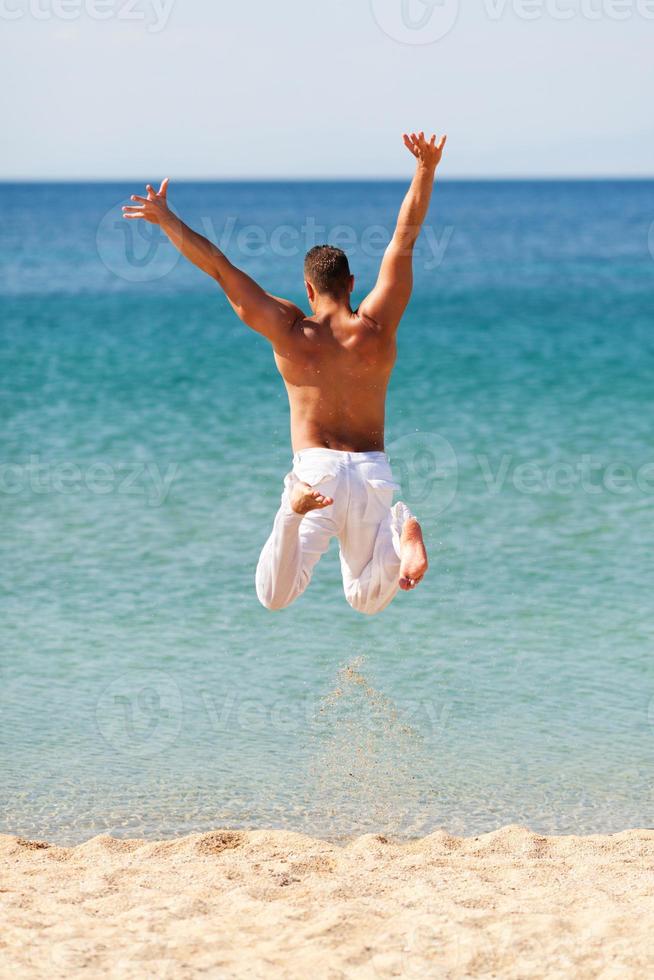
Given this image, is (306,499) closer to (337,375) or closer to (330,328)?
(337,375)

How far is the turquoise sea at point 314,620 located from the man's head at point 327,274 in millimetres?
3211

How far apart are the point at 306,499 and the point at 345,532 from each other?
0.69 metres

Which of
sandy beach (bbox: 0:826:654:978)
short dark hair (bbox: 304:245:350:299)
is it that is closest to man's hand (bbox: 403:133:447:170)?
short dark hair (bbox: 304:245:350:299)

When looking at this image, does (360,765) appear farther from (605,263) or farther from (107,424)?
(605,263)

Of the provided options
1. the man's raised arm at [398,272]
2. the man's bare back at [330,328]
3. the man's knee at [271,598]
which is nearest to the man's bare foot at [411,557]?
the man's bare back at [330,328]

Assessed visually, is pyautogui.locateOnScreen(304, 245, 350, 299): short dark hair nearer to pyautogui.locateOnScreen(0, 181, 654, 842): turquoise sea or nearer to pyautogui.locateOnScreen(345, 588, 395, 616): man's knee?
pyautogui.locateOnScreen(345, 588, 395, 616): man's knee

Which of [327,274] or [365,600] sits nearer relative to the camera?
[327,274]

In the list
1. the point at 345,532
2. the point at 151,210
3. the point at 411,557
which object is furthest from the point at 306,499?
the point at 151,210

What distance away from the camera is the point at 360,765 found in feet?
29.5

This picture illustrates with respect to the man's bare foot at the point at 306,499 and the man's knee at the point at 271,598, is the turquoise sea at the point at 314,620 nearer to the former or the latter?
the man's knee at the point at 271,598

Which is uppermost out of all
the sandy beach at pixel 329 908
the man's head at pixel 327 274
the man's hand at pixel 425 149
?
the man's hand at pixel 425 149

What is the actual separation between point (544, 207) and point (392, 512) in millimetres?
104087

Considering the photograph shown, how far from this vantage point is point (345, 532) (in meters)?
7.00

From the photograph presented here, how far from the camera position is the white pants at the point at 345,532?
6699 millimetres
